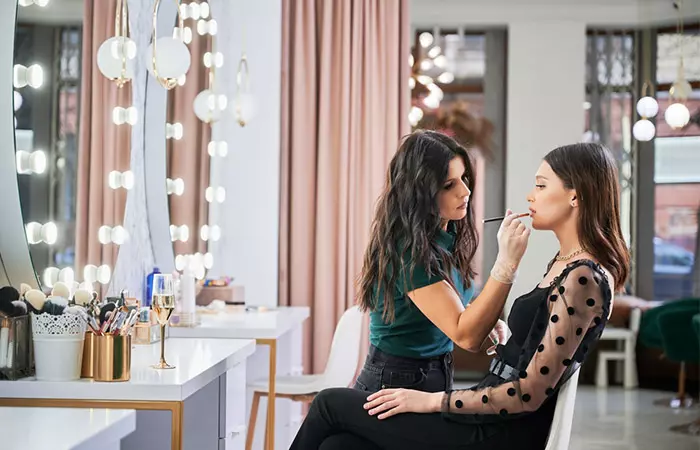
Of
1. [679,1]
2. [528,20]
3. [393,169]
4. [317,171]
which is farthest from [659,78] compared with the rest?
[393,169]

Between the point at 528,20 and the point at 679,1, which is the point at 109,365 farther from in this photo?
the point at 679,1

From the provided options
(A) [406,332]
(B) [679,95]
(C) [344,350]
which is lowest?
(C) [344,350]

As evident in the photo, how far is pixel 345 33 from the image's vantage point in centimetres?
461

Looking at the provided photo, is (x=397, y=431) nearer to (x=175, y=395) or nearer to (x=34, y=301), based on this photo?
(x=175, y=395)

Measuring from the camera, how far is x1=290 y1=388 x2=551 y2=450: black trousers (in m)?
1.85

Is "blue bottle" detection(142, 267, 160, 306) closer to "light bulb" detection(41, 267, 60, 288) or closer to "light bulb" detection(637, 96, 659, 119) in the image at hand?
"light bulb" detection(41, 267, 60, 288)

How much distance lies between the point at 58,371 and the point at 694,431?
4.15 meters

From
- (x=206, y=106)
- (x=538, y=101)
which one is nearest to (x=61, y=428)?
(x=206, y=106)

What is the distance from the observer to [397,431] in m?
1.90

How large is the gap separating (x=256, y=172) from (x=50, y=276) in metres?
2.16

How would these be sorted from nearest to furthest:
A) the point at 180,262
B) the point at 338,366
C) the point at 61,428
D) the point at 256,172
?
1. the point at 61,428
2. the point at 338,366
3. the point at 180,262
4. the point at 256,172

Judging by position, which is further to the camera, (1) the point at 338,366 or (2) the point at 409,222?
(1) the point at 338,366

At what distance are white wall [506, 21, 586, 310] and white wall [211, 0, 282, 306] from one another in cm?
264

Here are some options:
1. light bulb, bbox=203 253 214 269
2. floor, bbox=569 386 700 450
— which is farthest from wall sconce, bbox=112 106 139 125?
floor, bbox=569 386 700 450
